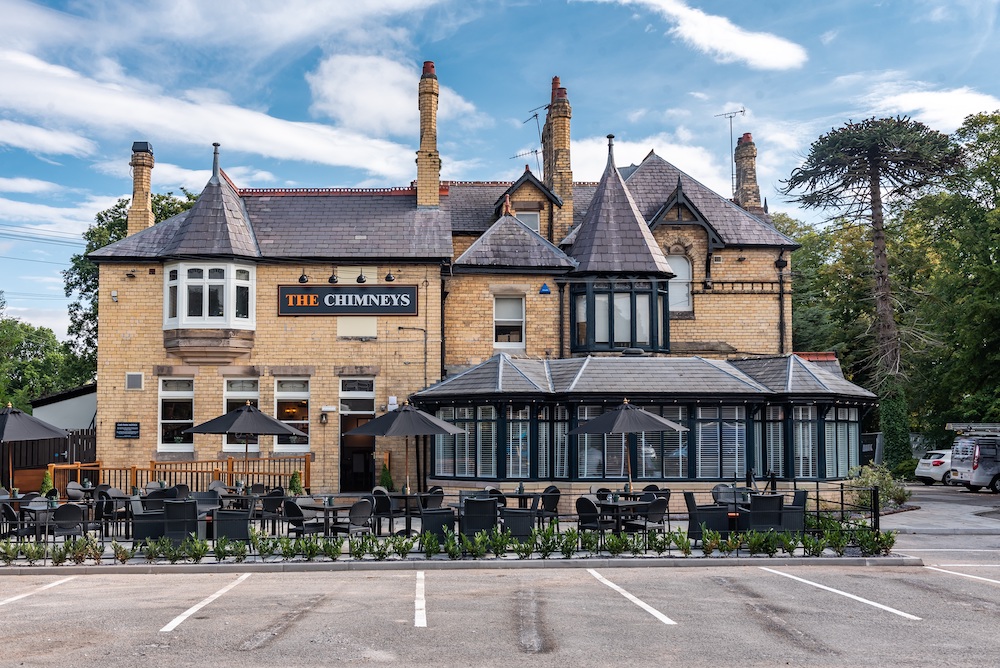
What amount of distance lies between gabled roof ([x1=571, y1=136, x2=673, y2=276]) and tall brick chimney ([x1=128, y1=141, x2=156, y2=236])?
12967mm

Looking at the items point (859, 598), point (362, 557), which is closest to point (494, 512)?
point (362, 557)

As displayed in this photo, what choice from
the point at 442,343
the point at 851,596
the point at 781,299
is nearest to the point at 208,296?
the point at 442,343

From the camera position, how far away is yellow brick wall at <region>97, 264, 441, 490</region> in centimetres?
2531

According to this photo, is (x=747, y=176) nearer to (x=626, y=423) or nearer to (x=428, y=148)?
(x=428, y=148)

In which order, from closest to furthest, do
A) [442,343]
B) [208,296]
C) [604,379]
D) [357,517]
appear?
[357,517], [604,379], [208,296], [442,343]

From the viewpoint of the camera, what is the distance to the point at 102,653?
8.97 m

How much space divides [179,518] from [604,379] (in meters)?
11.1

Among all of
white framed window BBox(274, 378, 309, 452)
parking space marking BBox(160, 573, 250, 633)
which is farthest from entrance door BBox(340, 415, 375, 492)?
parking space marking BBox(160, 573, 250, 633)

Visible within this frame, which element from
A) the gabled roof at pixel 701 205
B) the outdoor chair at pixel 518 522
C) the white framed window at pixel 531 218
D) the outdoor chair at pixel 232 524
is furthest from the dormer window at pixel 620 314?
the outdoor chair at pixel 232 524

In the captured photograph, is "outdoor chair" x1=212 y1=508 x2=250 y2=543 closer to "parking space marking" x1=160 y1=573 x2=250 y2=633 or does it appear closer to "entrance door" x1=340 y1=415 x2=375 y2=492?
"parking space marking" x1=160 y1=573 x2=250 y2=633

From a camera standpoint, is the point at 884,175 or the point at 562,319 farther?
the point at 884,175

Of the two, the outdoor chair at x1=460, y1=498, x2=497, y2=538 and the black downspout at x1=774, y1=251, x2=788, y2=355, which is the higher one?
the black downspout at x1=774, y1=251, x2=788, y2=355

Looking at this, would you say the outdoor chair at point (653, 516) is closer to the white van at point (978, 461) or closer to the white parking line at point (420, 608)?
the white parking line at point (420, 608)

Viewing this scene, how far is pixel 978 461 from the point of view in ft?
107
